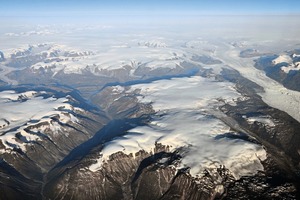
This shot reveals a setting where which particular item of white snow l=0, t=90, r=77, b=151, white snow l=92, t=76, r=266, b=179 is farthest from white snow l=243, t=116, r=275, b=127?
white snow l=0, t=90, r=77, b=151

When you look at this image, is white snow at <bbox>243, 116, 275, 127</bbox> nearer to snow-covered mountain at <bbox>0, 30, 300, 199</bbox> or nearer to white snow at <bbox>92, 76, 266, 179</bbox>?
snow-covered mountain at <bbox>0, 30, 300, 199</bbox>

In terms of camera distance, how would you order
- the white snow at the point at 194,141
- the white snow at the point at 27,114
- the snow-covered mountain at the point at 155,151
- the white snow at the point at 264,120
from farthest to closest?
the white snow at the point at 264,120, the white snow at the point at 27,114, the white snow at the point at 194,141, the snow-covered mountain at the point at 155,151

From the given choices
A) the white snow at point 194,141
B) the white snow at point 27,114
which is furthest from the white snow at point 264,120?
the white snow at point 27,114

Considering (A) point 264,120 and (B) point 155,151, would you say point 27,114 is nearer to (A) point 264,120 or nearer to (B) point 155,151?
(B) point 155,151

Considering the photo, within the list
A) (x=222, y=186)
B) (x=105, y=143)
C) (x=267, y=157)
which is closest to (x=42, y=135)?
(x=105, y=143)

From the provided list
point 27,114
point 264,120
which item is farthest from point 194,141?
point 27,114

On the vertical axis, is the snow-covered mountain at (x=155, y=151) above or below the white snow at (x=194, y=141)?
below

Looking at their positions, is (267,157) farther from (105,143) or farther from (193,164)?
(105,143)

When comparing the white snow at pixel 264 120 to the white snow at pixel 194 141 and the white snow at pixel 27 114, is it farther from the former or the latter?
the white snow at pixel 27 114

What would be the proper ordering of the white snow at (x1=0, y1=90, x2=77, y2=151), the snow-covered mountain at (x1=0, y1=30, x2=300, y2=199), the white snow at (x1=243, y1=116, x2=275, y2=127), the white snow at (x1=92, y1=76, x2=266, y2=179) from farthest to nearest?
the white snow at (x1=243, y1=116, x2=275, y2=127), the white snow at (x1=0, y1=90, x2=77, y2=151), the white snow at (x1=92, y1=76, x2=266, y2=179), the snow-covered mountain at (x1=0, y1=30, x2=300, y2=199)
